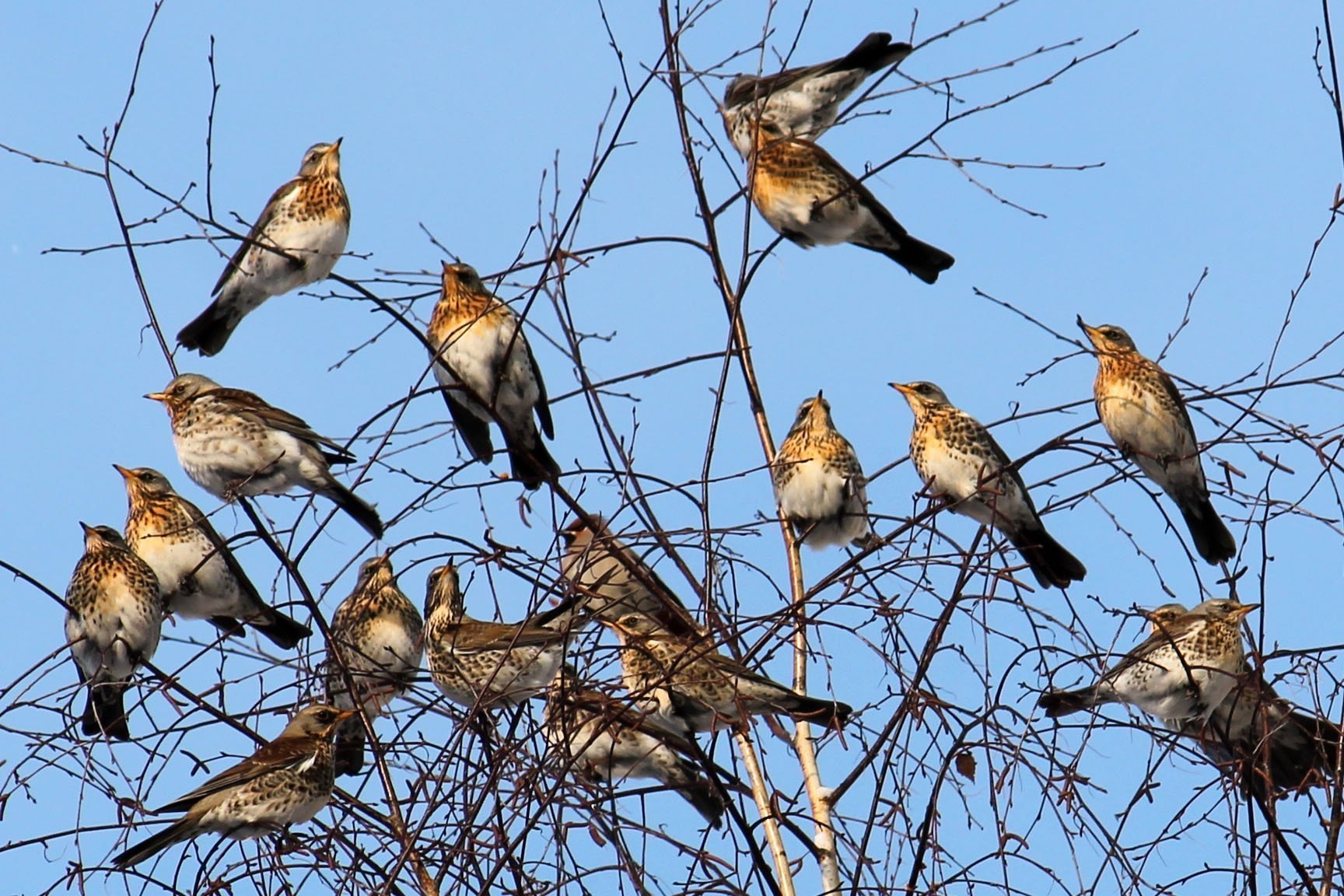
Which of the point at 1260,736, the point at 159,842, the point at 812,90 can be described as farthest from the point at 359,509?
the point at 1260,736

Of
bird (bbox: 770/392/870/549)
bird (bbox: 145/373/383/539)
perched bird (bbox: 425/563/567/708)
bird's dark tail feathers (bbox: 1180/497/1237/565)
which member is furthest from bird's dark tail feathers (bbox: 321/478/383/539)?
bird's dark tail feathers (bbox: 1180/497/1237/565)

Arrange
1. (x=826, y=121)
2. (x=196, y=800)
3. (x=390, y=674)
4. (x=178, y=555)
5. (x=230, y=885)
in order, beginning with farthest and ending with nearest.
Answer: (x=178, y=555) < (x=826, y=121) < (x=196, y=800) < (x=390, y=674) < (x=230, y=885)

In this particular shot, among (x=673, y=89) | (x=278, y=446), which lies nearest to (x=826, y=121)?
(x=673, y=89)

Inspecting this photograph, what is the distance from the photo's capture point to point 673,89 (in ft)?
16.9

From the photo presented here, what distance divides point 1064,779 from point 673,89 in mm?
2425

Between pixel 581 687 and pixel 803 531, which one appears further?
pixel 803 531

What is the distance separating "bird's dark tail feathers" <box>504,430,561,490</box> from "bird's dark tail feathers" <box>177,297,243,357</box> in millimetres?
1333

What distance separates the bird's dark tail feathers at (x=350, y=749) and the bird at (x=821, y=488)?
6.19 ft

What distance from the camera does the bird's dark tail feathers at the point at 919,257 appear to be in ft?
22.1

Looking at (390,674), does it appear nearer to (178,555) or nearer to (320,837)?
(320,837)

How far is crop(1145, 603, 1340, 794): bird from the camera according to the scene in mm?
4219

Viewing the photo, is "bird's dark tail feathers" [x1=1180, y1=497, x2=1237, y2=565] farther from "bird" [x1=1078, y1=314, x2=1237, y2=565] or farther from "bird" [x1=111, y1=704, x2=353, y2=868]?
"bird" [x1=111, y1=704, x2=353, y2=868]

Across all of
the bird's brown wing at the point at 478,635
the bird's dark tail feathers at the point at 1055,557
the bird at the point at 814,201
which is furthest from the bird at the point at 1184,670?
the bird's brown wing at the point at 478,635

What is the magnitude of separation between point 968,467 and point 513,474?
1863 mm
